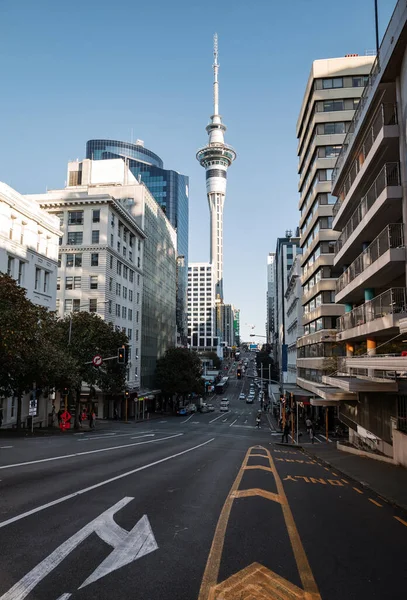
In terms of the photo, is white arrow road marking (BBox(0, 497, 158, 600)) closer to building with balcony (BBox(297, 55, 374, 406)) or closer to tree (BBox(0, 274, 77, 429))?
tree (BBox(0, 274, 77, 429))

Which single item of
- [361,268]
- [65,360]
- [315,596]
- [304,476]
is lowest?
[304,476]

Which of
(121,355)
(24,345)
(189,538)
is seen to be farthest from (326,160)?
(189,538)

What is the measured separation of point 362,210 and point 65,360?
2459 cm

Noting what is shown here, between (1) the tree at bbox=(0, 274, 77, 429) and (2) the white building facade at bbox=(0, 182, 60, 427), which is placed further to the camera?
(2) the white building facade at bbox=(0, 182, 60, 427)

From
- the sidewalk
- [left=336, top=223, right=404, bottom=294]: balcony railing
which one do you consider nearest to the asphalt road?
the sidewalk

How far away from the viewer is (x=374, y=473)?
1791 centimetres

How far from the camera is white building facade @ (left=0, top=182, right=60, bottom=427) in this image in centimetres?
3972

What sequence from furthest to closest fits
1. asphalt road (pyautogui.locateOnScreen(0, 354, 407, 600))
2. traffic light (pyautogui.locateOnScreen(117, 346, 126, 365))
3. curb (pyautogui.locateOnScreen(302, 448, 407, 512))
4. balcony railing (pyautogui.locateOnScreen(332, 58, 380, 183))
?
traffic light (pyautogui.locateOnScreen(117, 346, 126, 365)) < balcony railing (pyautogui.locateOnScreen(332, 58, 380, 183)) < curb (pyautogui.locateOnScreen(302, 448, 407, 512)) < asphalt road (pyautogui.locateOnScreen(0, 354, 407, 600))

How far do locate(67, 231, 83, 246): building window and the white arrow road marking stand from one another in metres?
59.4

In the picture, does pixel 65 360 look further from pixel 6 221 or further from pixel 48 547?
pixel 48 547

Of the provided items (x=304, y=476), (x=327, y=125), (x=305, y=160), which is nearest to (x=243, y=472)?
(x=304, y=476)

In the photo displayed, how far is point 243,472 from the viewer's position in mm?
16203

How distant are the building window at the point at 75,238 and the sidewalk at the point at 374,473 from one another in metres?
48.9

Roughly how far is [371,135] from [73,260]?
48.8m
